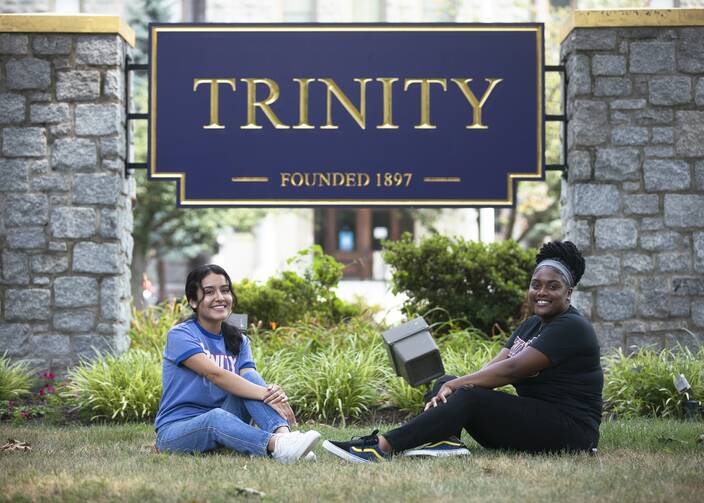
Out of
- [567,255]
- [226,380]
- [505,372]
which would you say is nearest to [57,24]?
[226,380]

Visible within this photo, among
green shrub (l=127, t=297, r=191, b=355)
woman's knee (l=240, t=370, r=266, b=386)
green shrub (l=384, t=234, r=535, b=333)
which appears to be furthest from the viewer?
green shrub (l=384, t=234, r=535, b=333)

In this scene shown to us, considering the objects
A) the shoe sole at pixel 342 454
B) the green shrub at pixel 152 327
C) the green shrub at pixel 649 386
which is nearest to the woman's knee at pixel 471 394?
the shoe sole at pixel 342 454

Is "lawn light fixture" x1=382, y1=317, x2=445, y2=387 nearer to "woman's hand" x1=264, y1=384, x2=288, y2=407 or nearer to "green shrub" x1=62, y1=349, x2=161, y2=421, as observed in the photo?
"woman's hand" x1=264, y1=384, x2=288, y2=407

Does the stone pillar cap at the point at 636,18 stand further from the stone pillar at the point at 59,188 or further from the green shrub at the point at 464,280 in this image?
the stone pillar at the point at 59,188

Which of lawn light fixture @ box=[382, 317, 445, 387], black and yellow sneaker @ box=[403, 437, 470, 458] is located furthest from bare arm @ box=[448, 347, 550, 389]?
lawn light fixture @ box=[382, 317, 445, 387]

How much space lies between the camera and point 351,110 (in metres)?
8.77

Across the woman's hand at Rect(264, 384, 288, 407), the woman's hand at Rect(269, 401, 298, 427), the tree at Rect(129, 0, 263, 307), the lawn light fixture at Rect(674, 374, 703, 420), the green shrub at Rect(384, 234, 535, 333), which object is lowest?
the lawn light fixture at Rect(674, 374, 703, 420)

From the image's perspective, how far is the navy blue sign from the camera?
8734 millimetres

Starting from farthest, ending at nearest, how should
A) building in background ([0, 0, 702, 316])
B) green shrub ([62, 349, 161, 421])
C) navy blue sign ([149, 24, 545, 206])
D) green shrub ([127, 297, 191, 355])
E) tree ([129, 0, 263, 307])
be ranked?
building in background ([0, 0, 702, 316])
tree ([129, 0, 263, 307])
navy blue sign ([149, 24, 545, 206])
green shrub ([127, 297, 191, 355])
green shrub ([62, 349, 161, 421])

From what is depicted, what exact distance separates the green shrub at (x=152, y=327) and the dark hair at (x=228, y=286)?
294cm

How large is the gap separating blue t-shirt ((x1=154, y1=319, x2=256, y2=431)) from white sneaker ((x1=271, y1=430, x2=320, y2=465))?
0.48m

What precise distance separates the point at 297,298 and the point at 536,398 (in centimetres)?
517

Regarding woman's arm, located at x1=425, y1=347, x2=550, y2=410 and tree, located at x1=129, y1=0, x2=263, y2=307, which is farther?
tree, located at x1=129, y1=0, x2=263, y2=307

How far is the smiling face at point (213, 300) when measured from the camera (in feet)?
17.4
